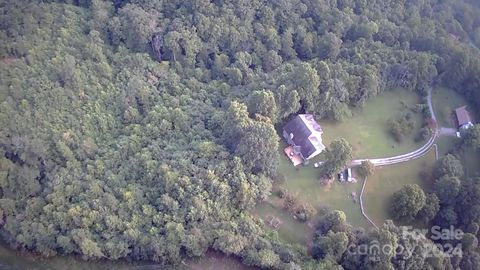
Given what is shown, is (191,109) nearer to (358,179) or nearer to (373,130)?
(358,179)

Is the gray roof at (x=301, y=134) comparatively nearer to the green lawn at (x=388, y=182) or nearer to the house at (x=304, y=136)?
the house at (x=304, y=136)

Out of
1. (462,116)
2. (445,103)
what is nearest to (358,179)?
(462,116)

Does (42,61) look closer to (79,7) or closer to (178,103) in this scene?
(79,7)

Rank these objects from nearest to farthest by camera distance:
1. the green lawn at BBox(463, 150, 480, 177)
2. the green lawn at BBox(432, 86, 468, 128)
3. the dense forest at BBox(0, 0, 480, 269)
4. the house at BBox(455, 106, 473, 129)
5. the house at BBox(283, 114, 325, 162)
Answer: the dense forest at BBox(0, 0, 480, 269)
the house at BBox(283, 114, 325, 162)
the green lawn at BBox(463, 150, 480, 177)
the house at BBox(455, 106, 473, 129)
the green lawn at BBox(432, 86, 468, 128)

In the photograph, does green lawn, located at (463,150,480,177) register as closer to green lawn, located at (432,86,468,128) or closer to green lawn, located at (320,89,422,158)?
green lawn, located at (432,86,468,128)

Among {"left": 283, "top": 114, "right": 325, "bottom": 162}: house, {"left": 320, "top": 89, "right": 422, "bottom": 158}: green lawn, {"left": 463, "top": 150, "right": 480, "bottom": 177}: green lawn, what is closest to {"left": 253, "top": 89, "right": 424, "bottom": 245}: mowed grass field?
{"left": 320, "top": 89, "right": 422, "bottom": 158}: green lawn

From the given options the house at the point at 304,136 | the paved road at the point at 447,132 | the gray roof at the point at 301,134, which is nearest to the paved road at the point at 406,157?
the paved road at the point at 447,132
